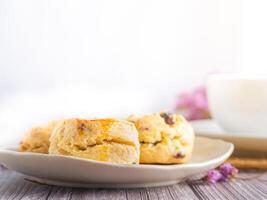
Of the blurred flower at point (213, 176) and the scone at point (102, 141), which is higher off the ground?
the scone at point (102, 141)

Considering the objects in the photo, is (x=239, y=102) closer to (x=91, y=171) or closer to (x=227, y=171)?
(x=227, y=171)

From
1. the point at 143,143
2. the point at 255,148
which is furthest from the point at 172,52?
the point at 143,143

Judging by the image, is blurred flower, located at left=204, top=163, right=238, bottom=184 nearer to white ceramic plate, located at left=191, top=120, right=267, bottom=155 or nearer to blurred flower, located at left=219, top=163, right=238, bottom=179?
blurred flower, located at left=219, top=163, right=238, bottom=179

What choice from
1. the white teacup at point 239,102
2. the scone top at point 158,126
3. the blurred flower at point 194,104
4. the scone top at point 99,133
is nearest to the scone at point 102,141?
the scone top at point 99,133

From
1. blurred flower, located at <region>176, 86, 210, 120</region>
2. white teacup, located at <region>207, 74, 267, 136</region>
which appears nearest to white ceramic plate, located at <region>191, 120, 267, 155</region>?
white teacup, located at <region>207, 74, 267, 136</region>

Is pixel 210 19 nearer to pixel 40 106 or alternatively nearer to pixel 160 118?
pixel 40 106

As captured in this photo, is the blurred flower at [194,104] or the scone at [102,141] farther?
the blurred flower at [194,104]

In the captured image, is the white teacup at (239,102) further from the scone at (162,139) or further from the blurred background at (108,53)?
the blurred background at (108,53)
